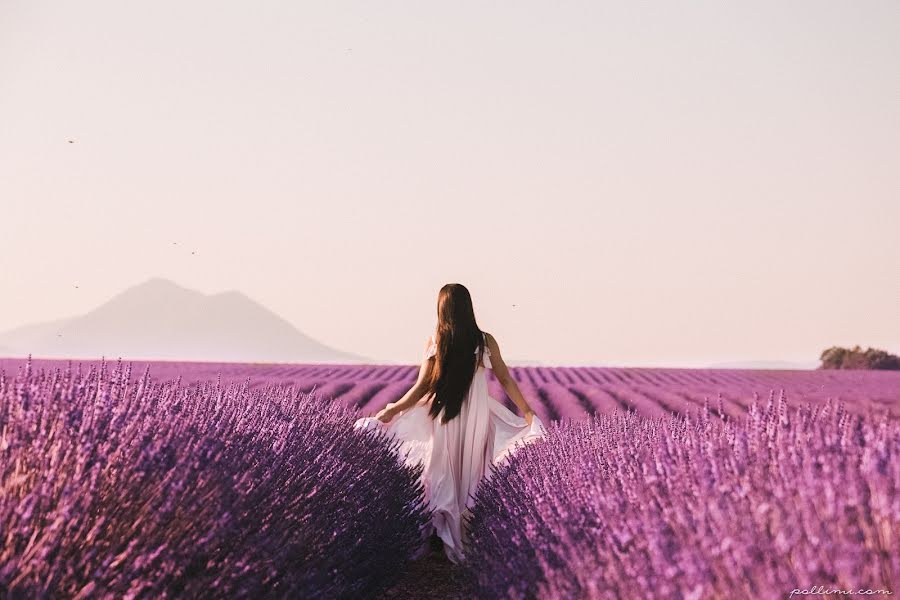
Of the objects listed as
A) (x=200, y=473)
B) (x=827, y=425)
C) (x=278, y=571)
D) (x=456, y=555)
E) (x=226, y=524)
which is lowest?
(x=456, y=555)

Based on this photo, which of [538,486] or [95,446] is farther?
[538,486]

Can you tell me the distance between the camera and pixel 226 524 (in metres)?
1.94

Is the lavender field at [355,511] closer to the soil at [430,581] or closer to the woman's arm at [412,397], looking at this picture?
the soil at [430,581]

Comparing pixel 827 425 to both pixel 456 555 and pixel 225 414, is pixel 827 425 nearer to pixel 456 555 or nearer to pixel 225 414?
pixel 225 414

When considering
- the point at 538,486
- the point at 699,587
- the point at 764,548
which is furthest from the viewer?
the point at 538,486

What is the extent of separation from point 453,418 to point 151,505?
9.08 feet

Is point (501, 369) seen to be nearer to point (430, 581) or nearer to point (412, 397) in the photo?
point (412, 397)

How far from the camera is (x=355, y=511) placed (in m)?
2.80

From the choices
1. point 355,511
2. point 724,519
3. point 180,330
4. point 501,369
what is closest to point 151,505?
point 355,511

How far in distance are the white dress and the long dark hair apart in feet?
0.21

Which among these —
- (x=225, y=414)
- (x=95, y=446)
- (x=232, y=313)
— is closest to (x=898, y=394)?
(x=225, y=414)

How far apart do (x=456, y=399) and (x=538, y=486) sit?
1697 millimetres

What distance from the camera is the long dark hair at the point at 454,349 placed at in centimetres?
425

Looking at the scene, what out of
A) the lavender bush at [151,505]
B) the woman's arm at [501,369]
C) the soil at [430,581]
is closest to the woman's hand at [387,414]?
the woman's arm at [501,369]
